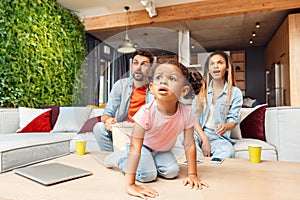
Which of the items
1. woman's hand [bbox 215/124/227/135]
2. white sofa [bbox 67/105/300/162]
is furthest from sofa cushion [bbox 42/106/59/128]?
woman's hand [bbox 215/124/227/135]

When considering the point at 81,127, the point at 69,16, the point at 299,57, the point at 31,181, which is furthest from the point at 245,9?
the point at 31,181

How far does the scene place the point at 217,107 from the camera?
1.15m

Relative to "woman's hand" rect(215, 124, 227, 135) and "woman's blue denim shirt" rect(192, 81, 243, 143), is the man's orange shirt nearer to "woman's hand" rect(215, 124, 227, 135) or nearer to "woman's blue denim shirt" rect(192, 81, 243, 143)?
"woman's blue denim shirt" rect(192, 81, 243, 143)

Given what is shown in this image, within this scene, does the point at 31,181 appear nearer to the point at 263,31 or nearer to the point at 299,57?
the point at 299,57

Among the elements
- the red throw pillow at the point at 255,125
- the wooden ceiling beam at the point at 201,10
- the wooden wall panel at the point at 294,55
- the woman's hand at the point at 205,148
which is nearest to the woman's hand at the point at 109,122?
the woman's hand at the point at 205,148

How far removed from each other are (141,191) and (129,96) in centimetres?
28

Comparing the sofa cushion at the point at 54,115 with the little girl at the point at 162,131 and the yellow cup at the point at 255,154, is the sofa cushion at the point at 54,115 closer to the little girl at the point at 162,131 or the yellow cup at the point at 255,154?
the little girl at the point at 162,131

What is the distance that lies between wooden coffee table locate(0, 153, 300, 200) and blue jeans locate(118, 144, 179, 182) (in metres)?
0.02

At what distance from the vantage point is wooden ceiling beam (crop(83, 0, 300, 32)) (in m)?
3.11

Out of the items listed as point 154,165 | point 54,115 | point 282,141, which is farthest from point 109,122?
point 54,115

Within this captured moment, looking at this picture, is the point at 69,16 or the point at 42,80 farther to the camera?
the point at 69,16

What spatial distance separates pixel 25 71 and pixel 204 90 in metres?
2.46

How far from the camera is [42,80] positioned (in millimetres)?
2992

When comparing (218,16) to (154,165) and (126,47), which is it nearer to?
(126,47)
